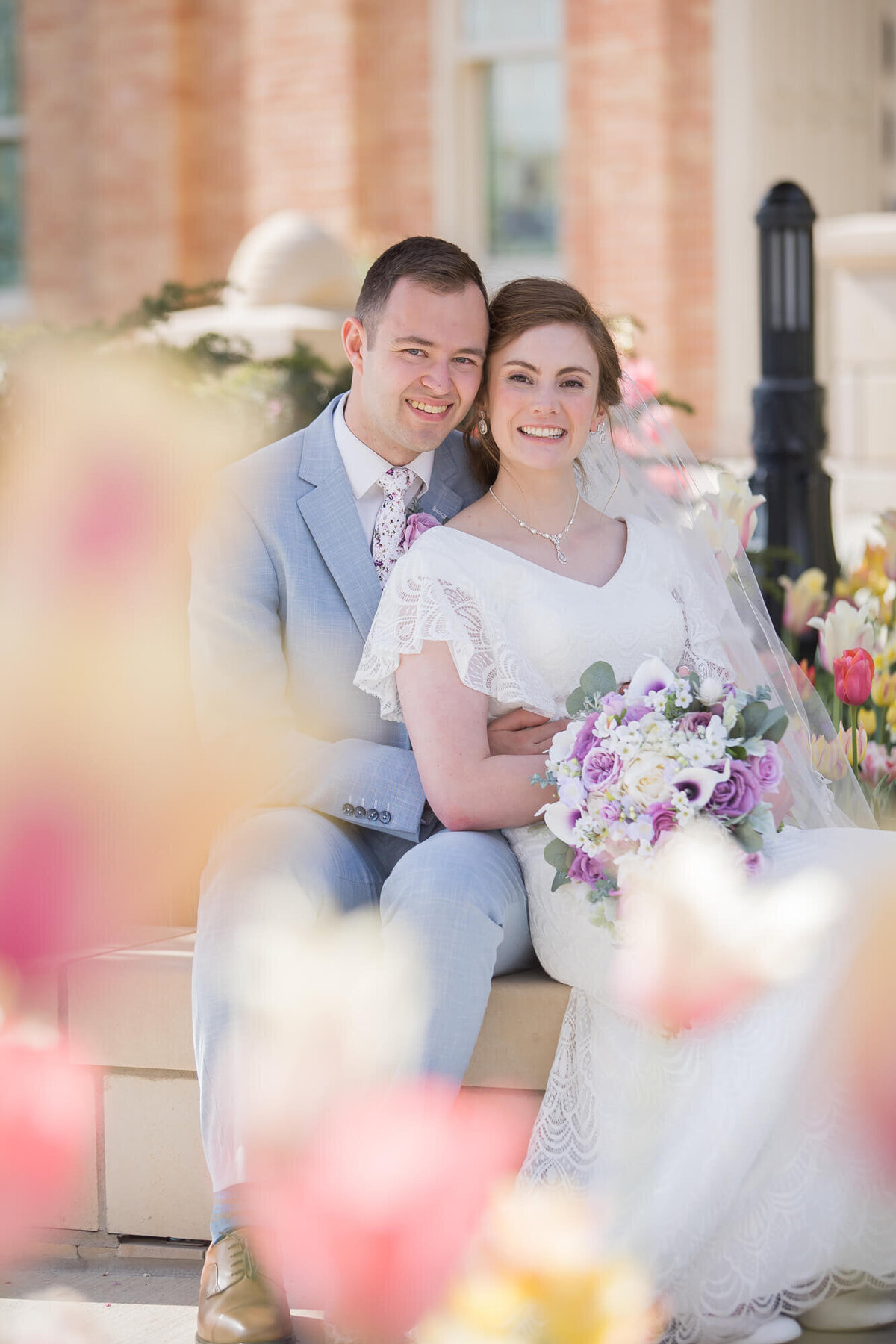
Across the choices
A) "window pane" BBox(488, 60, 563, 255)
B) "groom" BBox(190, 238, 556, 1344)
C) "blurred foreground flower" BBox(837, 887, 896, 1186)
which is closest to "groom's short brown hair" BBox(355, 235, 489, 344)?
"groom" BBox(190, 238, 556, 1344)

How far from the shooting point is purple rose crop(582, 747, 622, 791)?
2.47 meters

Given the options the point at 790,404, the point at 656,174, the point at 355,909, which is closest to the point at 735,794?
the point at 355,909

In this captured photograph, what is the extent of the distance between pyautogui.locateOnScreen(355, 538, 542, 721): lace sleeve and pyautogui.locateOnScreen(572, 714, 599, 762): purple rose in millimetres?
308

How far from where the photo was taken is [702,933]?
2492 mm

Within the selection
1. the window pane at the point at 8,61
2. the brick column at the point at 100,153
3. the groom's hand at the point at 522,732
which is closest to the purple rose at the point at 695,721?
the groom's hand at the point at 522,732

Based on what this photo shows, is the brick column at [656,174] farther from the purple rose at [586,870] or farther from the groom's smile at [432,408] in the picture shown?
the purple rose at [586,870]

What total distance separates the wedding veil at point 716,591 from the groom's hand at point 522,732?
364mm

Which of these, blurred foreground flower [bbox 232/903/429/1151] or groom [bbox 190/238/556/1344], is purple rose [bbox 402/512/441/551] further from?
blurred foreground flower [bbox 232/903/429/1151]

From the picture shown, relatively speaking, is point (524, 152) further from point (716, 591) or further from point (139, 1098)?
point (139, 1098)

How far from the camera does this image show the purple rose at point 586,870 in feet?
8.28

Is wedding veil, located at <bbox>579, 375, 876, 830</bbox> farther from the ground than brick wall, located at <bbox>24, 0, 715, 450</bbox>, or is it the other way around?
brick wall, located at <bbox>24, 0, 715, 450</bbox>

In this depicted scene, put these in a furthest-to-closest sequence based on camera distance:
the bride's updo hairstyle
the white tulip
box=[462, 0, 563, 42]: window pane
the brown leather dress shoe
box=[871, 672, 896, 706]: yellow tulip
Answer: box=[462, 0, 563, 42]: window pane, box=[871, 672, 896, 706]: yellow tulip, the white tulip, the bride's updo hairstyle, the brown leather dress shoe

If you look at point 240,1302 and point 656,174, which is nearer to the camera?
point 240,1302

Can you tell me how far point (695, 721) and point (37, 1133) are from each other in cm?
148
